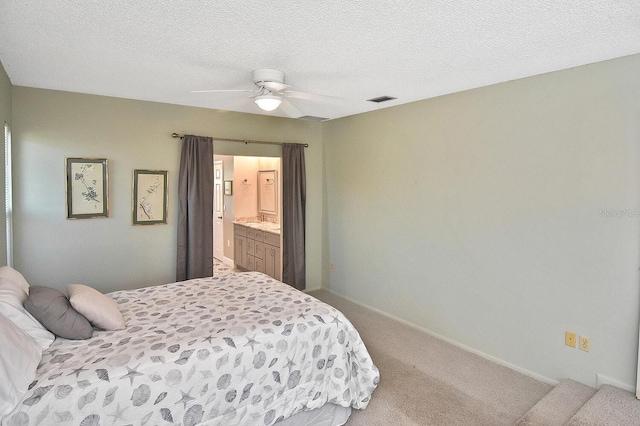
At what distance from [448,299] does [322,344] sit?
1829 millimetres

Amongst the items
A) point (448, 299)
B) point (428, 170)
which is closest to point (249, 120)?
point (428, 170)

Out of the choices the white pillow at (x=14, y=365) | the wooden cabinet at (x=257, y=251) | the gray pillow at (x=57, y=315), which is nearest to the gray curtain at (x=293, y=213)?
the wooden cabinet at (x=257, y=251)

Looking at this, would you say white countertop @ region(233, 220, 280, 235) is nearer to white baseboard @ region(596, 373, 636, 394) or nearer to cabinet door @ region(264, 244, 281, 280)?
cabinet door @ region(264, 244, 281, 280)

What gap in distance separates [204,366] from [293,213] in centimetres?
315

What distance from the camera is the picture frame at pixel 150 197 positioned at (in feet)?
13.2

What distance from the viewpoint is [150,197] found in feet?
13.5

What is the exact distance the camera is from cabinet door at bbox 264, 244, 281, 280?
5.36 m

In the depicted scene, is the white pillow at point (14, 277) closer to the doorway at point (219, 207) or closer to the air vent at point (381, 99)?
the air vent at point (381, 99)

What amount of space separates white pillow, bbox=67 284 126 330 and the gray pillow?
1.5 inches

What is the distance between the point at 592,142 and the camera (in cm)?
277

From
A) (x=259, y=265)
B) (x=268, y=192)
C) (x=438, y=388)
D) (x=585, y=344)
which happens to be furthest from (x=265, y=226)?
(x=585, y=344)

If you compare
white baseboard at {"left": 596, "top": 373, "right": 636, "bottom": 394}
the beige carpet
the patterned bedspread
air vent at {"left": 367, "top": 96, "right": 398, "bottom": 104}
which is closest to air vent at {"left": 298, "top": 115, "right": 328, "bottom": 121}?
air vent at {"left": 367, "top": 96, "right": 398, "bottom": 104}

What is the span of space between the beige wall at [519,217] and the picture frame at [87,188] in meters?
2.97

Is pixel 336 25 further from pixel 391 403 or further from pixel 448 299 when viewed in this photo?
pixel 448 299
